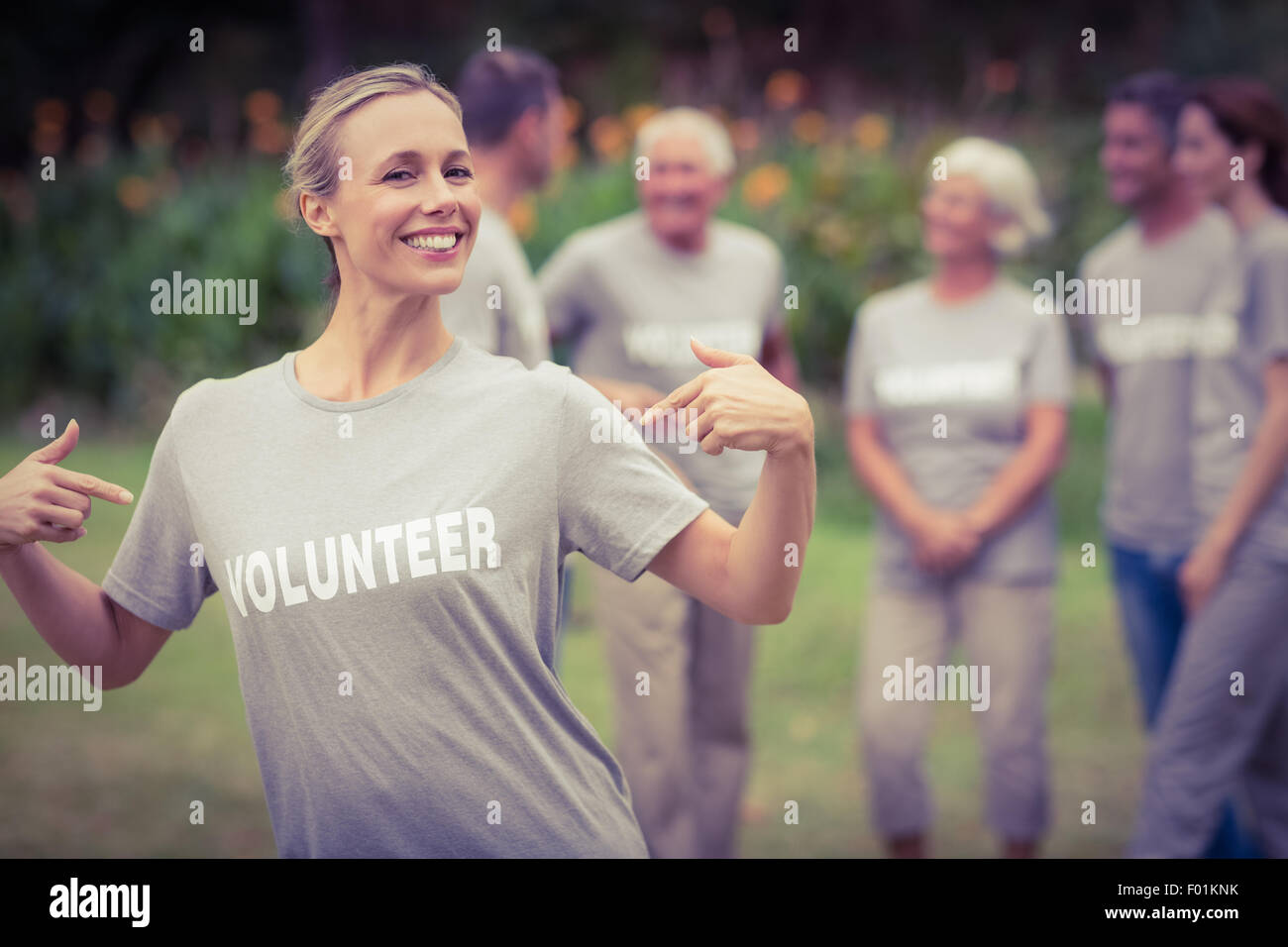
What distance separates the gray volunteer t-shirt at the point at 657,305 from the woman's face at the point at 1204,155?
131cm

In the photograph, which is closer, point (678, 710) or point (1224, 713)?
point (1224, 713)

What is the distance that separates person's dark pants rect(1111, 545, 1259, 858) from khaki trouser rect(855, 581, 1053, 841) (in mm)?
345

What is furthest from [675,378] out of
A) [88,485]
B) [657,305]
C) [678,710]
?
[88,485]

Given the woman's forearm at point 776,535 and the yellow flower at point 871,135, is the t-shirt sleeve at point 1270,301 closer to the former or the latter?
the woman's forearm at point 776,535

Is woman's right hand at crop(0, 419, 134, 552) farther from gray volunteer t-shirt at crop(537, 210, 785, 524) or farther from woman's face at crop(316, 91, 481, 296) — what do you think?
gray volunteer t-shirt at crop(537, 210, 785, 524)

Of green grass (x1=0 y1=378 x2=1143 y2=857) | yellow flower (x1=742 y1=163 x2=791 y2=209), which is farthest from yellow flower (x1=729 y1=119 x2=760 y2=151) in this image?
green grass (x1=0 y1=378 x2=1143 y2=857)

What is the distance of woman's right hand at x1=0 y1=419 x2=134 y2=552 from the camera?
190 cm

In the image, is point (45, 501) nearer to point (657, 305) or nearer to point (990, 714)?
point (657, 305)

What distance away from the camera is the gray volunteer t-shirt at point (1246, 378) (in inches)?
154

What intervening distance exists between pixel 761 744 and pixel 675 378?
1.98 m

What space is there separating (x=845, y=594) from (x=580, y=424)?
5.23 m

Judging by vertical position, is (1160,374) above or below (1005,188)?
below

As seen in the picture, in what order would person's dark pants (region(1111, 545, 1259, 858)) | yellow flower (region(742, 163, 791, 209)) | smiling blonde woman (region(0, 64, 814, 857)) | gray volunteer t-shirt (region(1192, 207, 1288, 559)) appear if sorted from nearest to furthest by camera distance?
smiling blonde woman (region(0, 64, 814, 857)), gray volunteer t-shirt (region(1192, 207, 1288, 559)), person's dark pants (region(1111, 545, 1259, 858)), yellow flower (region(742, 163, 791, 209))

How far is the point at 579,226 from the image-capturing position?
934 cm
